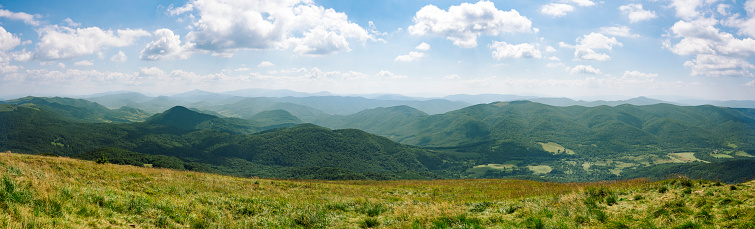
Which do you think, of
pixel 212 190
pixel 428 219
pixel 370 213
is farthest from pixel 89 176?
pixel 428 219

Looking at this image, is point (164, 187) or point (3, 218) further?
point (164, 187)

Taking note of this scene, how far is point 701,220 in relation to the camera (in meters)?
9.10

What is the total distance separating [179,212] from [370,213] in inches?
298

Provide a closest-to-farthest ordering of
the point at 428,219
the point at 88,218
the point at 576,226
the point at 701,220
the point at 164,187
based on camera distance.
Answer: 1. the point at 88,218
2. the point at 701,220
3. the point at 576,226
4. the point at 428,219
5. the point at 164,187

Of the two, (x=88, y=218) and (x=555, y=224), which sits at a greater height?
(x=88, y=218)

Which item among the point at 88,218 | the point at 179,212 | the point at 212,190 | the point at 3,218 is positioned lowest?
the point at 212,190

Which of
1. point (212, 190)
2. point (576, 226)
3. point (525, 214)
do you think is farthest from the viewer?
point (212, 190)

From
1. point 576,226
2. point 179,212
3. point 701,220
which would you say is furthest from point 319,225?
point 701,220

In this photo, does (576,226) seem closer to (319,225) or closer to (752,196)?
(752,196)

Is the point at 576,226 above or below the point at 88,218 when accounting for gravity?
below

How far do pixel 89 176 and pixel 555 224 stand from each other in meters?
22.9

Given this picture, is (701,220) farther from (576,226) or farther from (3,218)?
(3,218)

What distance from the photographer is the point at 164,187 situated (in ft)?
52.5

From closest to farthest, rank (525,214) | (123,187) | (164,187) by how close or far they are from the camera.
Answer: (525,214), (123,187), (164,187)
